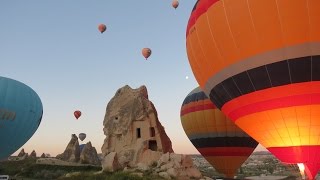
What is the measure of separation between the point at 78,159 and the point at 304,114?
41987mm

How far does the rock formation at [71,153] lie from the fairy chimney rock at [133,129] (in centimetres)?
1637

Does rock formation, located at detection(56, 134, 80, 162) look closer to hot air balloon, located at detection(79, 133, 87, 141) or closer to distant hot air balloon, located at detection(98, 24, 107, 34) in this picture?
hot air balloon, located at detection(79, 133, 87, 141)

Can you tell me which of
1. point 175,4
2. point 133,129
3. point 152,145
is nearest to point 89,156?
point 133,129

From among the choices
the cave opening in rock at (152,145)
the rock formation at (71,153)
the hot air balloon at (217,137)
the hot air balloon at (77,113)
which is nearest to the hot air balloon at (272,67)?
the hot air balloon at (217,137)

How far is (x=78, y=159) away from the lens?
164 feet

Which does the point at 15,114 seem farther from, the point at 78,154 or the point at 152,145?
the point at 78,154

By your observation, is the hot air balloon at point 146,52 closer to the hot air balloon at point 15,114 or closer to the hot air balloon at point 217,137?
the hot air balloon at point 217,137

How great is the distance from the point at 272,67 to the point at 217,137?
12942 millimetres

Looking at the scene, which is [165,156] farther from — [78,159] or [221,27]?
[78,159]

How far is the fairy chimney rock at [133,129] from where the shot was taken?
31922 millimetres

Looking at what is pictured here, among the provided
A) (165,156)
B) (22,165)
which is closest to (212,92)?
(165,156)

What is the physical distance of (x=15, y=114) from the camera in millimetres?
24891

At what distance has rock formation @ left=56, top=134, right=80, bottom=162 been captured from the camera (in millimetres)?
50125

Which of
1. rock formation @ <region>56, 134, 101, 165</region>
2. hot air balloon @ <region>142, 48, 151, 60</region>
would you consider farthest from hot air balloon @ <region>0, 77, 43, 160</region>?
rock formation @ <region>56, 134, 101, 165</region>
